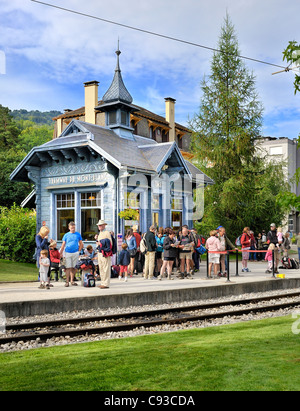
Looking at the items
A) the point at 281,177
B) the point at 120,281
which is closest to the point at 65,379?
the point at 120,281

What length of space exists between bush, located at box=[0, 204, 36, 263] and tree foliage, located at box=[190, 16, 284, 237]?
13.1m

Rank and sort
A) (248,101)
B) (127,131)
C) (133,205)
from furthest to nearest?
(248,101)
(127,131)
(133,205)

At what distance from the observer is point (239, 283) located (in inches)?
619

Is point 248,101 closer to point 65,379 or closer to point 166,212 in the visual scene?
point 166,212

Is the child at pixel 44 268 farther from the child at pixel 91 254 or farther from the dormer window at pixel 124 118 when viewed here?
the dormer window at pixel 124 118

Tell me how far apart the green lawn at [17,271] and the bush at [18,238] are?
0.68 m

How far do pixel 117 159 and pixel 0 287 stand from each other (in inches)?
275

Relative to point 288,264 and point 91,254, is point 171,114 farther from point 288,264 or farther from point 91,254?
point 91,254

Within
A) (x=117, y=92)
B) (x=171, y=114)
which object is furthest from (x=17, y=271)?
(x=171, y=114)

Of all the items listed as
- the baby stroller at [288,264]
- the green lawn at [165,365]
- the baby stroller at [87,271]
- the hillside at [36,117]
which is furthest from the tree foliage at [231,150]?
the hillside at [36,117]

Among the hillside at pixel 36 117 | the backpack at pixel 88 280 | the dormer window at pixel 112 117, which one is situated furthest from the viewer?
the hillside at pixel 36 117

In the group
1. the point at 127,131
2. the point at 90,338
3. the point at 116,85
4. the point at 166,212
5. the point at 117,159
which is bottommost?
the point at 90,338

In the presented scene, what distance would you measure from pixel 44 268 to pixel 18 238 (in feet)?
33.8

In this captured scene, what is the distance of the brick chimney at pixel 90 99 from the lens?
45.6 m
